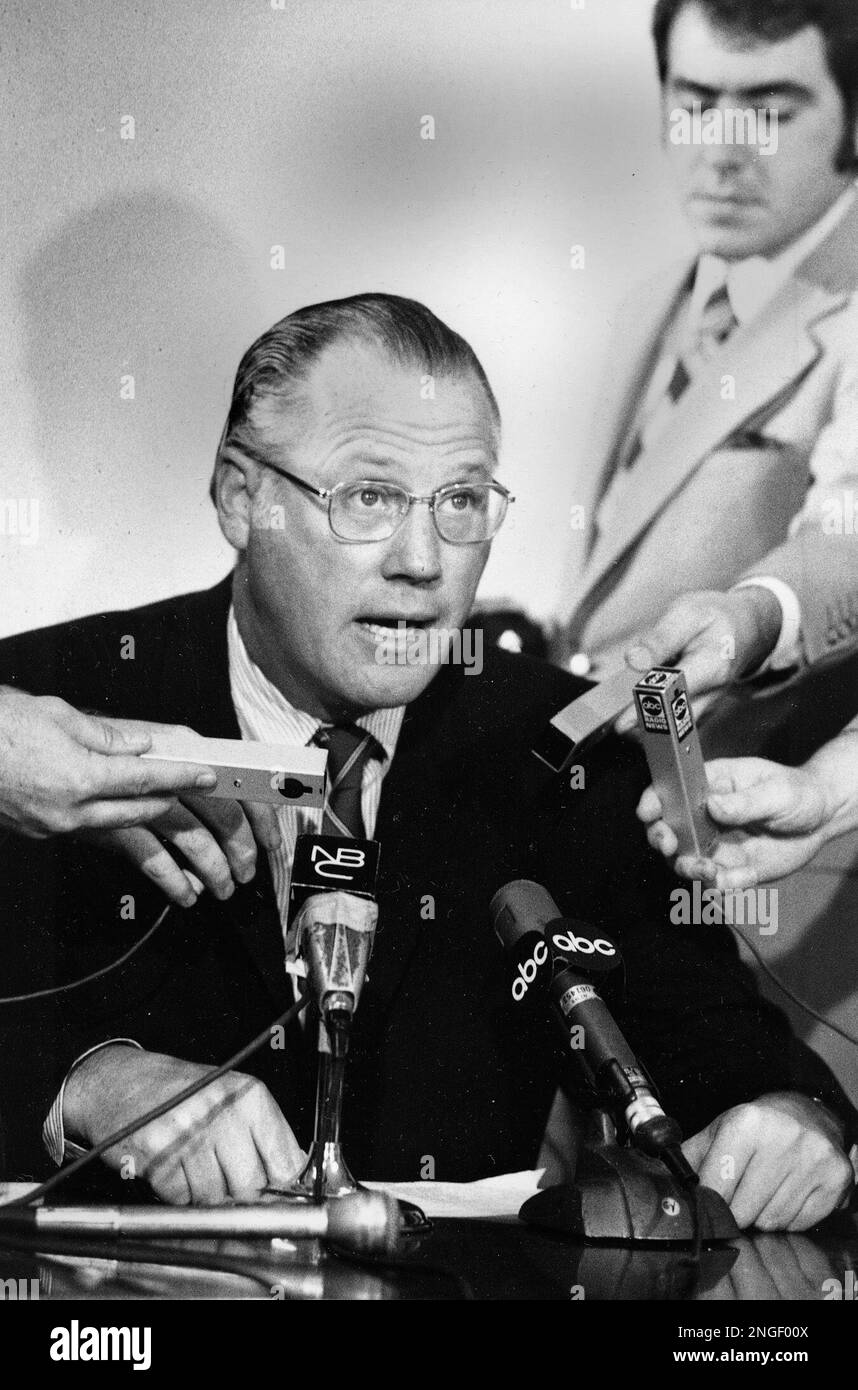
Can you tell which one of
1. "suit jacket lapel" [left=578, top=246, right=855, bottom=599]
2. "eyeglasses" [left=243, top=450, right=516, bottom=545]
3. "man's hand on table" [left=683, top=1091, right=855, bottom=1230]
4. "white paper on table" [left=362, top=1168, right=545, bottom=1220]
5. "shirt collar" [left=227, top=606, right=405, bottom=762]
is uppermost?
"suit jacket lapel" [left=578, top=246, right=855, bottom=599]

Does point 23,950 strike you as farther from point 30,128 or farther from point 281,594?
point 30,128

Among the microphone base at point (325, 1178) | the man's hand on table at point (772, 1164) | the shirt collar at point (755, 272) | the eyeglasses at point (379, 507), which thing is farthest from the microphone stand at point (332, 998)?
the shirt collar at point (755, 272)

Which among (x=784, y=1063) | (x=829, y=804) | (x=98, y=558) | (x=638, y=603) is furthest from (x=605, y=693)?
(x=98, y=558)

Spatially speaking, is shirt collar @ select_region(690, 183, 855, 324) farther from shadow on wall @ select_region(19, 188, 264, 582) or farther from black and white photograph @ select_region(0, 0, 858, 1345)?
shadow on wall @ select_region(19, 188, 264, 582)

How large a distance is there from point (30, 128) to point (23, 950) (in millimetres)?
1118

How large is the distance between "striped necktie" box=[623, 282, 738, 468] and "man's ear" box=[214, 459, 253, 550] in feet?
1.72

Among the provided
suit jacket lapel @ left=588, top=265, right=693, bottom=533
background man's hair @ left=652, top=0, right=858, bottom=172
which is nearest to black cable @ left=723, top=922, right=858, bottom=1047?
suit jacket lapel @ left=588, top=265, right=693, bottom=533

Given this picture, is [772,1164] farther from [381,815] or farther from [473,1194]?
[381,815]

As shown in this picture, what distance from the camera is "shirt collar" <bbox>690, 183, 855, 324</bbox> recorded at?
7.61 ft

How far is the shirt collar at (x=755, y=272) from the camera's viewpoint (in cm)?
232

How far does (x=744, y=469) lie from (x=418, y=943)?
801mm

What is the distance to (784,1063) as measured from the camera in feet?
7.39

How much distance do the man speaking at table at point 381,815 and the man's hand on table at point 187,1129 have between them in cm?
9

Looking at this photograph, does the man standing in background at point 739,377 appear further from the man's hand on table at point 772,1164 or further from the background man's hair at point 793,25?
the man's hand on table at point 772,1164
